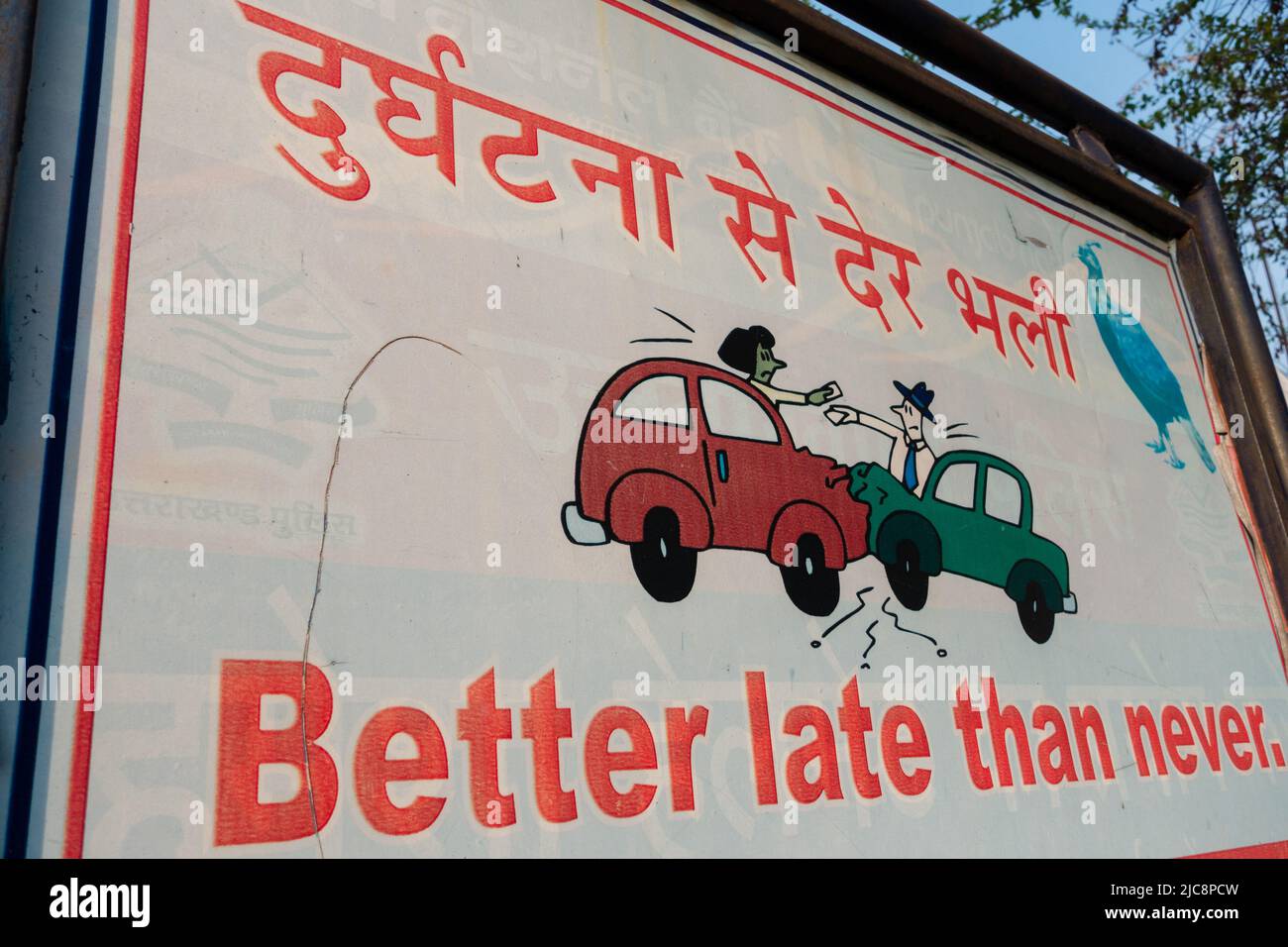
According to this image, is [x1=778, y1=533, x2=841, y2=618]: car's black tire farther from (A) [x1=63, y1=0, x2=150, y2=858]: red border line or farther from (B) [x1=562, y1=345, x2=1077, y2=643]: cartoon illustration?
(A) [x1=63, y1=0, x2=150, y2=858]: red border line

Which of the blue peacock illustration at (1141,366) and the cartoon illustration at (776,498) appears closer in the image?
the cartoon illustration at (776,498)

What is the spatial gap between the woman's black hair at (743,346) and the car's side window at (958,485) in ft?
1.36

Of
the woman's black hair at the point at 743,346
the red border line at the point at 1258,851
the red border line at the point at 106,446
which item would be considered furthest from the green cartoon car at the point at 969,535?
the red border line at the point at 106,446

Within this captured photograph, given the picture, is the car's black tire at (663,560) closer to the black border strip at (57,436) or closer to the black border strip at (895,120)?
the black border strip at (57,436)

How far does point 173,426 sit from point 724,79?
1162 mm

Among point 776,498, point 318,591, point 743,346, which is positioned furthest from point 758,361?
point 318,591

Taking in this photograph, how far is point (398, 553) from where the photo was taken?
43.8 inches

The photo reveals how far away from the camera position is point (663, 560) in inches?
52.0

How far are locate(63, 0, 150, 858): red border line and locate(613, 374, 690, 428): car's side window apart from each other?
0.61 metres

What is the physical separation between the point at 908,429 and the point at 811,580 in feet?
1.35

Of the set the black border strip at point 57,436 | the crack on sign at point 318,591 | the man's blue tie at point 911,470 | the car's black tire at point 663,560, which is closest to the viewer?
the black border strip at point 57,436

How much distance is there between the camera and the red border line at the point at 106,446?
2.86 feet

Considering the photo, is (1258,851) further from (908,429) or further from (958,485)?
(908,429)
